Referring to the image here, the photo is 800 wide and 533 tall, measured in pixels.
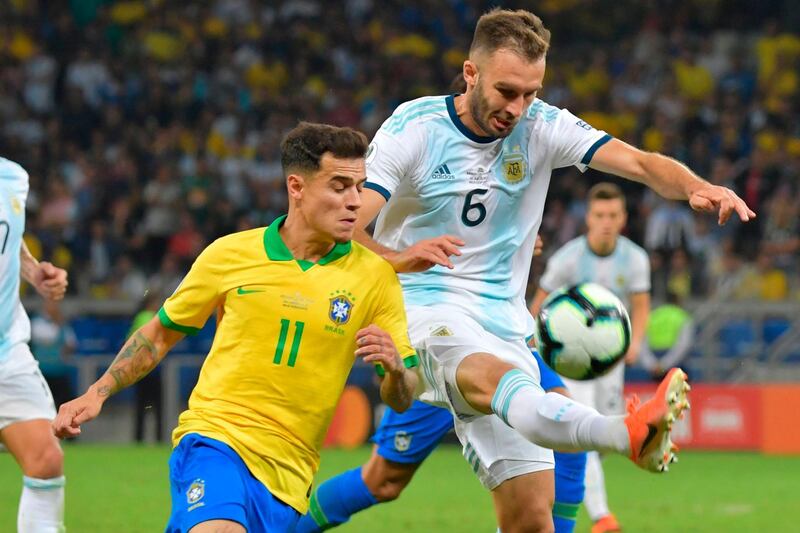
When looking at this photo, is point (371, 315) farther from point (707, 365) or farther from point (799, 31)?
point (799, 31)

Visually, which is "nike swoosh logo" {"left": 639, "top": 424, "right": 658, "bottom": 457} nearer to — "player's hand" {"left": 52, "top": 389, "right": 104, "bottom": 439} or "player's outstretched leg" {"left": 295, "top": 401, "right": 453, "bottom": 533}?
"player's hand" {"left": 52, "top": 389, "right": 104, "bottom": 439}

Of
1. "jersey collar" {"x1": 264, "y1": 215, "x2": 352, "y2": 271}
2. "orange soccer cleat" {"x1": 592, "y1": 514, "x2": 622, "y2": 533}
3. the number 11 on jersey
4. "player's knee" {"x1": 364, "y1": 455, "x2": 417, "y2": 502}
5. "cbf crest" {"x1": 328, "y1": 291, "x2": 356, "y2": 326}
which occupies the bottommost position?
"orange soccer cleat" {"x1": 592, "y1": 514, "x2": 622, "y2": 533}

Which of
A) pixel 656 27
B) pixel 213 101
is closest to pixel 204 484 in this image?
pixel 213 101

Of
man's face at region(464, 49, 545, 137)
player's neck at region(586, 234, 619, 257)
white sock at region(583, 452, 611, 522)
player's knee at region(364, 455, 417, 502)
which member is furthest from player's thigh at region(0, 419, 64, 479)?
player's neck at region(586, 234, 619, 257)

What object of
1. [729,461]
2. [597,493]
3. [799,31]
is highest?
[799,31]

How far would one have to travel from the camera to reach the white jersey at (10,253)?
6.82 metres

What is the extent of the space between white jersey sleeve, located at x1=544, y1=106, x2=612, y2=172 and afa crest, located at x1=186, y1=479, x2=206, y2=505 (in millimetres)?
2298

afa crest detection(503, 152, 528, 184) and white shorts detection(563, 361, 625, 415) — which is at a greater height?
afa crest detection(503, 152, 528, 184)

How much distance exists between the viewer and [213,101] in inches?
792

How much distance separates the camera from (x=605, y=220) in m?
10.3

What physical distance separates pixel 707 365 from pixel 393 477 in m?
9.57

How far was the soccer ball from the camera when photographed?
5.51 m

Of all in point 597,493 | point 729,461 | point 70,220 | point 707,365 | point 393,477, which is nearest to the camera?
point 393,477

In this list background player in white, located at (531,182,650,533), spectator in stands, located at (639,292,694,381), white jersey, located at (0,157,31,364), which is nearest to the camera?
white jersey, located at (0,157,31,364)
